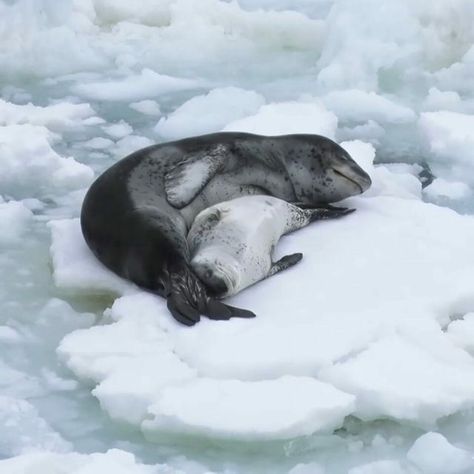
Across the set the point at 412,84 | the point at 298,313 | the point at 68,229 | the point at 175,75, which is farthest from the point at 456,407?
the point at 175,75

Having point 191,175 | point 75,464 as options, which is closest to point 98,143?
point 191,175

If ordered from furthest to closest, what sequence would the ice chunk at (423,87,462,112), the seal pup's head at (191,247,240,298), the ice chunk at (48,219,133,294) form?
the ice chunk at (423,87,462,112) → the ice chunk at (48,219,133,294) → the seal pup's head at (191,247,240,298)

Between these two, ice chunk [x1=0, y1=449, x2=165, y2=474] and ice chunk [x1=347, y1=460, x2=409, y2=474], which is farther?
ice chunk [x1=347, y1=460, x2=409, y2=474]

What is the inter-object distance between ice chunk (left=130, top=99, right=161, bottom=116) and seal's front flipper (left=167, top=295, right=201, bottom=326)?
105 inches

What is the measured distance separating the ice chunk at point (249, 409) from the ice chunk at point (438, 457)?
227mm

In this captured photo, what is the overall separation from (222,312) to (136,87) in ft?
10.7

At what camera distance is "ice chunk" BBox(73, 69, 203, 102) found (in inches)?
249

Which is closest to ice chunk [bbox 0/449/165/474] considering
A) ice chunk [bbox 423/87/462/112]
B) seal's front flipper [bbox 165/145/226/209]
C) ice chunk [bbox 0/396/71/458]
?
ice chunk [bbox 0/396/71/458]

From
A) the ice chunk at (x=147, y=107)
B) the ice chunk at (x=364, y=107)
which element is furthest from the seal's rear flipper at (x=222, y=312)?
the ice chunk at (x=147, y=107)

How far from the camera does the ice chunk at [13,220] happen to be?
4234 mm

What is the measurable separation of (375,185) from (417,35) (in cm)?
198

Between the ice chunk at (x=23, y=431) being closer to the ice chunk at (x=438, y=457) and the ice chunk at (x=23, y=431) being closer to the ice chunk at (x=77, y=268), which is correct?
the ice chunk at (x=77, y=268)

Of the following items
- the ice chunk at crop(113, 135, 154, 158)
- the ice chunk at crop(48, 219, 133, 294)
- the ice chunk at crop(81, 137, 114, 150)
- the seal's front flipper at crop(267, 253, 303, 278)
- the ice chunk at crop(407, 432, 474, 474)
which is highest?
the ice chunk at crop(407, 432, 474, 474)

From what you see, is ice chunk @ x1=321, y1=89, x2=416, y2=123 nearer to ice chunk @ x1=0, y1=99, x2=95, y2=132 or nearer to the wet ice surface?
the wet ice surface
